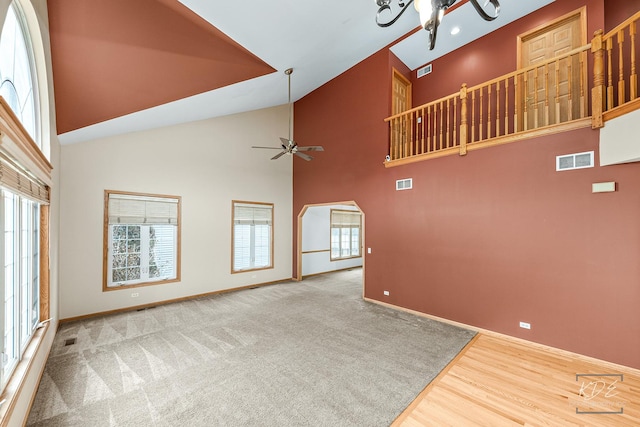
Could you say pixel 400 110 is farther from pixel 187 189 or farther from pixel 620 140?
pixel 187 189

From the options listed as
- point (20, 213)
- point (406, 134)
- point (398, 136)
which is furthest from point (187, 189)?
point (406, 134)

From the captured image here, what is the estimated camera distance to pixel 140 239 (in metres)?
5.07

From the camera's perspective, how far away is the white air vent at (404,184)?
4840 mm

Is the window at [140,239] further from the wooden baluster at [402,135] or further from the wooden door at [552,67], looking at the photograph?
the wooden door at [552,67]

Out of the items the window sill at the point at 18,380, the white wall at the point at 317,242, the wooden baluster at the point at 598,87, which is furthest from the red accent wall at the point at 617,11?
the window sill at the point at 18,380

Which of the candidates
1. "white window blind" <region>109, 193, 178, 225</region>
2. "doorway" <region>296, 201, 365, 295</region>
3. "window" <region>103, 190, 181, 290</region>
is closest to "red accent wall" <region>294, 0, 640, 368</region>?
"doorway" <region>296, 201, 365, 295</region>

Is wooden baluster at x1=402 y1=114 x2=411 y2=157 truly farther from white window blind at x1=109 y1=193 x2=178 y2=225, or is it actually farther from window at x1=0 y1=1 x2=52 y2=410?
window at x1=0 y1=1 x2=52 y2=410

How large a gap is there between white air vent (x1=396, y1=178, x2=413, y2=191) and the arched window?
4.91m

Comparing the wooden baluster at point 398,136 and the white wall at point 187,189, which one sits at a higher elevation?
the wooden baluster at point 398,136

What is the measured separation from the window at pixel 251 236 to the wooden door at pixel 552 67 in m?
5.63

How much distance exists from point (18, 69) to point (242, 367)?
355cm

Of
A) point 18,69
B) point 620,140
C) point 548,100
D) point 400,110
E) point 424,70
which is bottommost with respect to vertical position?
point 620,140

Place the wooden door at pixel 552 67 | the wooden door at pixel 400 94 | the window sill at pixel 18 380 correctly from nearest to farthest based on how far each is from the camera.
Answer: the window sill at pixel 18 380
the wooden door at pixel 552 67
the wooden door at pixel 400 94

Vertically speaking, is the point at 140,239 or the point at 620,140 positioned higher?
the point at 620,140
